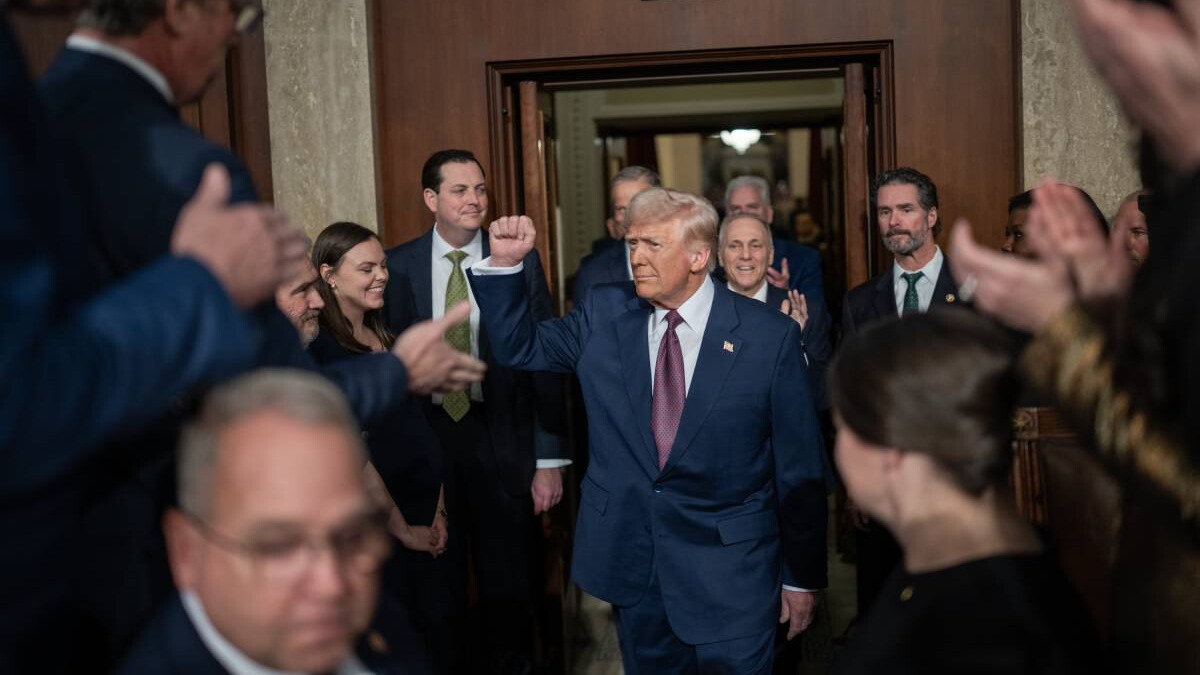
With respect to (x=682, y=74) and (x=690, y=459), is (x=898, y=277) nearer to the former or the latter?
(x=682, y=74)

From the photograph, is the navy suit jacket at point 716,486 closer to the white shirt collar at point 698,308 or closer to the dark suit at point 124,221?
the white shirt collar at point 698,308

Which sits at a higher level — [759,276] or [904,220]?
[904,220]

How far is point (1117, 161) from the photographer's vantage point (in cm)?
448

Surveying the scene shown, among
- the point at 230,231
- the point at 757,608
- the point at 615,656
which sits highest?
the point at 230,231

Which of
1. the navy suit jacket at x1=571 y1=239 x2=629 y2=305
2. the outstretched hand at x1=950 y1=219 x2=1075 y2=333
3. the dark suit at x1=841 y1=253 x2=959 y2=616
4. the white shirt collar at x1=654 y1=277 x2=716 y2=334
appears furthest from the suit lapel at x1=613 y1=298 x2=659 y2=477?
the outstretched hand at x1=950 y1=219 x2=1075 y2=333

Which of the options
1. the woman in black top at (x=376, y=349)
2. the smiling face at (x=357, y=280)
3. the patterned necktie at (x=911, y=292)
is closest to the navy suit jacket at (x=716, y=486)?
the woman in black top at (x=376, y=349)

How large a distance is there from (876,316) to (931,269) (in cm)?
29

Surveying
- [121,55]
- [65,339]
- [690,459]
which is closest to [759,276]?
[690,459]

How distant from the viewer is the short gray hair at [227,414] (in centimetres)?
140

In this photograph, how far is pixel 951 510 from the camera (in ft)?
5.40

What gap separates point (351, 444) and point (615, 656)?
3.74m

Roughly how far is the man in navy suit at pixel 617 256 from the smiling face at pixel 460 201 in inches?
22.3

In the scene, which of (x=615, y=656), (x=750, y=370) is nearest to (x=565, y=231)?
(x=615, y=656)

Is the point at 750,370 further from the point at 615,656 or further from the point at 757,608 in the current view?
the point at 615,656
